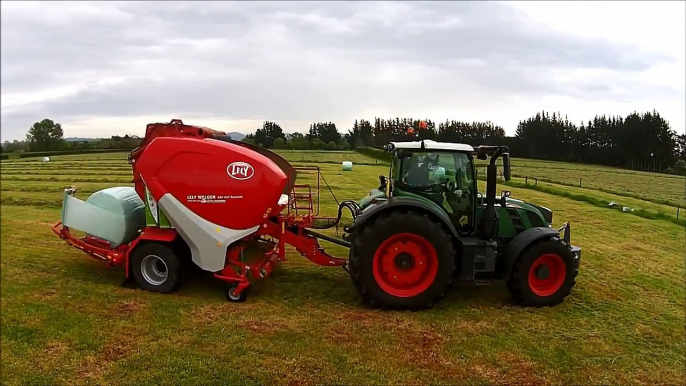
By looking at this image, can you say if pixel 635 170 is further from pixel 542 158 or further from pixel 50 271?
pixel 50 271

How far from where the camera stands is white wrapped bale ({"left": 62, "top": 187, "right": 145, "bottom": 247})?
264 inches

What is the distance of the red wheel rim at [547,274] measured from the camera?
6203 mm

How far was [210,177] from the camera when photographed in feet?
19.8

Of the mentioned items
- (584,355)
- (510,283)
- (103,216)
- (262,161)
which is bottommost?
(584,355)

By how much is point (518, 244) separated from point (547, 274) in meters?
0.60

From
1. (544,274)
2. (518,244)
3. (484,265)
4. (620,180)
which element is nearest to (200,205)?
(484,265)

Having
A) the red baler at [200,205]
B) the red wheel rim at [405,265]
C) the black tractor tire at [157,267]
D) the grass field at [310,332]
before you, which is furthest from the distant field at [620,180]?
the black tractor tire at [157,267]

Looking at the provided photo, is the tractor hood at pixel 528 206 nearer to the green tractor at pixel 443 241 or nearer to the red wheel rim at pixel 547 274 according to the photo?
the green tractor at pixel 443 241

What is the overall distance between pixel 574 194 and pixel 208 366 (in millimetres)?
16089

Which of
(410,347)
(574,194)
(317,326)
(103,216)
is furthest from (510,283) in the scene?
(574,194)

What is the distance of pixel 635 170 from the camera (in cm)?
2830

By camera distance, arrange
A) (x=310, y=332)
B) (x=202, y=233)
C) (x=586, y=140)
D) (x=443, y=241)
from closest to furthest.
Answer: (x=310, y=332) → (x=443, y=241) → (x=202, y=233) → (x=586, y=140)

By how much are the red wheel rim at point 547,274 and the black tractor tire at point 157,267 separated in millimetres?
4605

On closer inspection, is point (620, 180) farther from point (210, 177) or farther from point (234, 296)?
point (210, 177)
